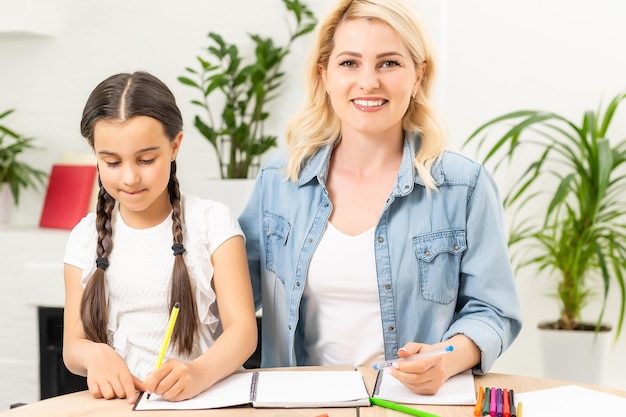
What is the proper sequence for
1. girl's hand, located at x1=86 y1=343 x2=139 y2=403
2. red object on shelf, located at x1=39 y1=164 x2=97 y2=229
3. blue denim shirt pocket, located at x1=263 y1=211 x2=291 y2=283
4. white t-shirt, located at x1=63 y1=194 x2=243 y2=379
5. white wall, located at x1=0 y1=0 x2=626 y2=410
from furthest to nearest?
red object on shelf, located at x1=39 y1=164 x2=97 y2=229, white wall, located at x1=0 y1=0 x2=626 y2=410, blue denim shirt pocket, located at x1=263 y1=211 x2=291 y2=283, white t-shirt, located at x1=63 y1=194 x2=243 y2=379, girl's hand, located at x1=86 y1=343 x2=139 y2=403

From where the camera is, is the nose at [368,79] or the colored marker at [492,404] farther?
the nose at [368,79]

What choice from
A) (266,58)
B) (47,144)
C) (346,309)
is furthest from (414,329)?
(47,144)

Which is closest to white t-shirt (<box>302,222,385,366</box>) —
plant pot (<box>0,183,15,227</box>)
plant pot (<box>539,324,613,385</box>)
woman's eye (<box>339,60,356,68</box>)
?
woman's eye (<box>339,60,356,68</box>)

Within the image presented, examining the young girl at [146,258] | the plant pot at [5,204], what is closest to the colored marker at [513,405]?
the young girl at [146,258]

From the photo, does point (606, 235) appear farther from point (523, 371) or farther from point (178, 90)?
point (178, 90)

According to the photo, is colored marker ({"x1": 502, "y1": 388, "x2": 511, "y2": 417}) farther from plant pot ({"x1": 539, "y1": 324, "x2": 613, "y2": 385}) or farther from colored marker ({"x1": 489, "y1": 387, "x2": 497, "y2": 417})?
plant pot ({"x1": 539, "y1": 324, "x2": 613, "y2": 385})

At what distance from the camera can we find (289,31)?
2941 millimetres

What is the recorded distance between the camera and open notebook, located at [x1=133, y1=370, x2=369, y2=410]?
1226 mm

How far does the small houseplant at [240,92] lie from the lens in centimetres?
277

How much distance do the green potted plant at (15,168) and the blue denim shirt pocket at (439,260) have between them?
2059mm

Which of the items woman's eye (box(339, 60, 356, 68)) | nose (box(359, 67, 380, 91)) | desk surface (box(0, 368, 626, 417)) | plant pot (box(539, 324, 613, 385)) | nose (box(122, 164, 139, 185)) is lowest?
plant pot (box(539, 324, 613, 385))

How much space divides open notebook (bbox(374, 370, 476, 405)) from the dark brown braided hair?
38cm

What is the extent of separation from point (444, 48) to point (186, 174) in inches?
42.6

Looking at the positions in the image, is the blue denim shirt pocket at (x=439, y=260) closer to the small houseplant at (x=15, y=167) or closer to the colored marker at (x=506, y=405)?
the colored marker at (x=506, y=405)
